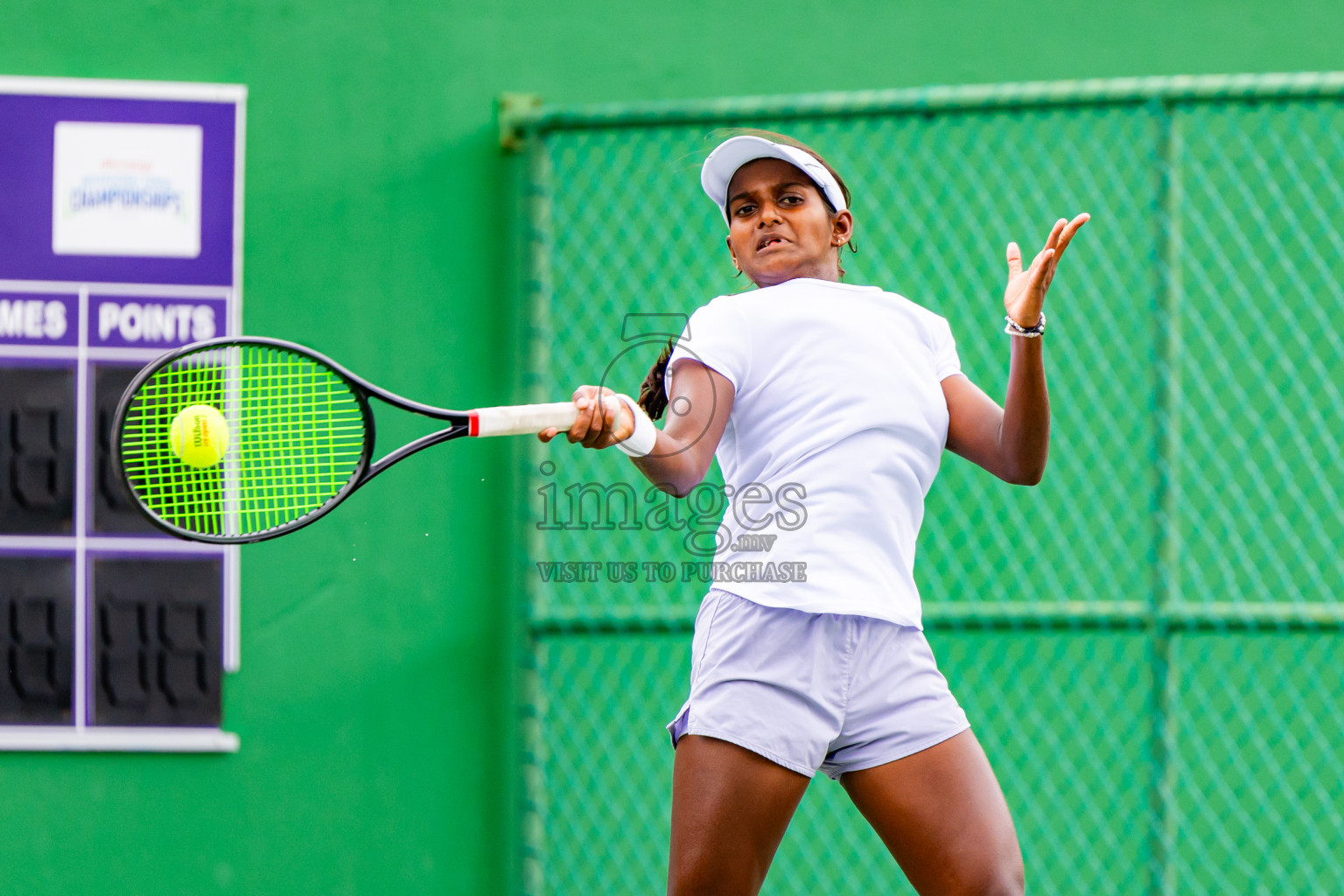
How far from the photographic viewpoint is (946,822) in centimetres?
185

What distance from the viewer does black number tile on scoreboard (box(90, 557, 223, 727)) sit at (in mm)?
3152

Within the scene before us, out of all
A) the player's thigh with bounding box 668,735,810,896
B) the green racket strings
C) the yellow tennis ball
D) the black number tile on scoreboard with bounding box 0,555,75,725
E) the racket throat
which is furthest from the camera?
the black number tile on scoreboard with bounding box 0,555,75,725

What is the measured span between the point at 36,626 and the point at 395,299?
1209 mm

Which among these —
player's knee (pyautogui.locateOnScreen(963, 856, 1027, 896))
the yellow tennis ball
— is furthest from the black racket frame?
player's knee (pyautogui.locateOnScreen(963, 856, 1027, 896))

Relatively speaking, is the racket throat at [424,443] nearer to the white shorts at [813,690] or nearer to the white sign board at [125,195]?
the white shorts at [813,690]

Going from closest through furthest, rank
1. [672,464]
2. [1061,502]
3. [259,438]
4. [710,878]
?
[710,878], [672,464], [259,438], [1061,502]

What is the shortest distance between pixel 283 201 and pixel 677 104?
1056mm

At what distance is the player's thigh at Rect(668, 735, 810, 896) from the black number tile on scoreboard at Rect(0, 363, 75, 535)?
2.04m

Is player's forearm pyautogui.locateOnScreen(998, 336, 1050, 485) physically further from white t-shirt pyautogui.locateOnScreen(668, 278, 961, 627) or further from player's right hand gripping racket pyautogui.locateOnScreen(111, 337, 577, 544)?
player's right hand gripping racket pyautogui.locateOnScreen(111, 337, 577, 544)

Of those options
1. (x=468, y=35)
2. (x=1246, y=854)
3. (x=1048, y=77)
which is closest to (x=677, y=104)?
(x=468, y=35)

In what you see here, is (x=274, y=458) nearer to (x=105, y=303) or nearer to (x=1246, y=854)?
(x=105, y=303)

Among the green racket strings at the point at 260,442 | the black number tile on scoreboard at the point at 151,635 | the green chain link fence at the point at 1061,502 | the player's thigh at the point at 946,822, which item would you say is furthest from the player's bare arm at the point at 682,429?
the black number tile on scoreboard at the point at 151,635


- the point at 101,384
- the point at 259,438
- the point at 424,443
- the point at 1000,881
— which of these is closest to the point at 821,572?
the point at 1000,881

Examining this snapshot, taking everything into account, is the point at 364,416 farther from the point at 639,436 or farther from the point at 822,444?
the point at 822,444
